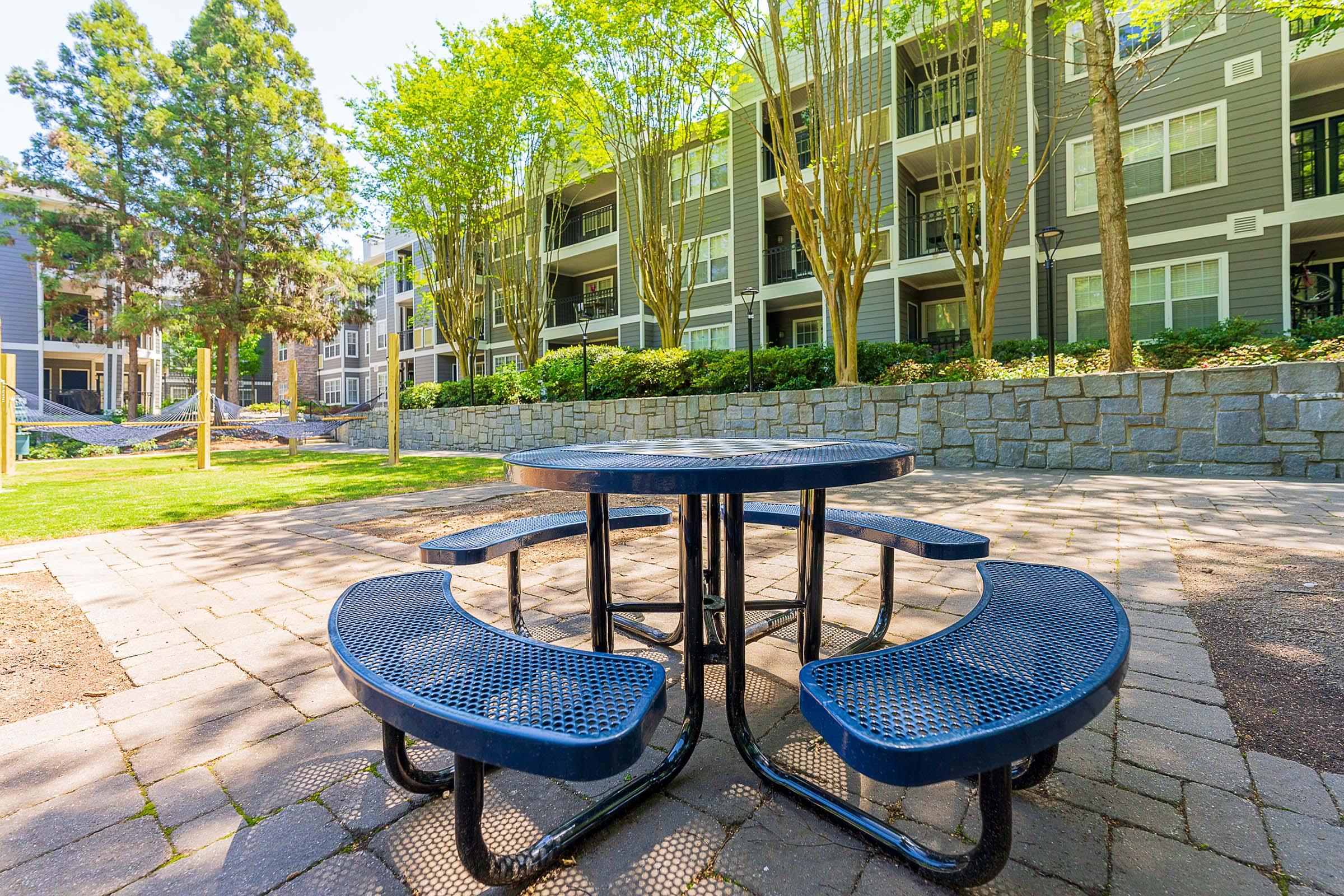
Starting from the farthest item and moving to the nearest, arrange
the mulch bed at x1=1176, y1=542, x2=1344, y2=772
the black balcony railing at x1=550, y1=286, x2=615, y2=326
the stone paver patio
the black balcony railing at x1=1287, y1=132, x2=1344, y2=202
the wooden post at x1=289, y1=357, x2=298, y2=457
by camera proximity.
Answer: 1. the black balcony railing at x1=550, y1=286, x2=615, y2=326
2. the wooden post at x1=289, y1=357, x2=298, y2=457
3. the black balcony railing at x1=1287, y1=132, x2=1344, y2=202
4. the mulch bed at x1=1176, y1=542, x2=1344, y2=772
5. the stone paver patio

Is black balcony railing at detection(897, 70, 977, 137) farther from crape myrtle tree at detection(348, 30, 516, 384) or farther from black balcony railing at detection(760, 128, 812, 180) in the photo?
crape myrtle tree at detection(348, 30, 516, 384)

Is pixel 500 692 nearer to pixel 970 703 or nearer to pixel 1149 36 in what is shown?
pixel 970 703

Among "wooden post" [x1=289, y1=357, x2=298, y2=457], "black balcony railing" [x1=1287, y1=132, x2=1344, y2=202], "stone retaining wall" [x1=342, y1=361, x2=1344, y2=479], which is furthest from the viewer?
"wooden post" [x1=289, y1=357, x2=298, y2=457]

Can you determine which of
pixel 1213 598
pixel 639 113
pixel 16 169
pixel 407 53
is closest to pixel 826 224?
pixel 639 113

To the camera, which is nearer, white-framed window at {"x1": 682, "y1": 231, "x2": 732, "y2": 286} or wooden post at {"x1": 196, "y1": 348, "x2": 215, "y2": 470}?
wooden post at {"x1": 196, "y1": 348, "x2": 215, "y2": 470}

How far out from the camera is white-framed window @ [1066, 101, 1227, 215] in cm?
1046

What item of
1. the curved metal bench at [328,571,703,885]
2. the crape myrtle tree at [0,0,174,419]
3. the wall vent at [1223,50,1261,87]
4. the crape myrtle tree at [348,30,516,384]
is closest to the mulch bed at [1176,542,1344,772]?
the curved metal bench at [328,571,703,885]

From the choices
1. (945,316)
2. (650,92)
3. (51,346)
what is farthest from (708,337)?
(51,346)

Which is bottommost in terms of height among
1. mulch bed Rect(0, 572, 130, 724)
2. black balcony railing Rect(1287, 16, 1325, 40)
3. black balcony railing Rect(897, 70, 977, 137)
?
mulch bed Rect(0, 572, 130, 724)

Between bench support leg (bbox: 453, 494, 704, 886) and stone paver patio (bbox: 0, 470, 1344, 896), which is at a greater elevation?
bench support leg (bbox: 453, 494, 704, 886)

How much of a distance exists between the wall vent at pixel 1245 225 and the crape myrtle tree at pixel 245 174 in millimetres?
21910

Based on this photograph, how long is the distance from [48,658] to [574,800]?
2.19 meters

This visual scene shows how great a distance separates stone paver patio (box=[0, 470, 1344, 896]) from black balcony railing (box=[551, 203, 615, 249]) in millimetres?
18686

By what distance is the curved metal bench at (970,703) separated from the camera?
815 mm
